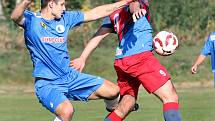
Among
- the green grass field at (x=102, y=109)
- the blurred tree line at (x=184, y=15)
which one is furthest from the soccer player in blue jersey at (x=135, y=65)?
the blurred tree line at (x=184, y=15)

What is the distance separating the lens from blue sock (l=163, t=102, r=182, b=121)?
9.22 metres

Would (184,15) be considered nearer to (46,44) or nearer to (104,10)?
(104,10)

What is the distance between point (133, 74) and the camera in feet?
31.6

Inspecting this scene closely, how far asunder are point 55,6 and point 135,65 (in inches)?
50.7

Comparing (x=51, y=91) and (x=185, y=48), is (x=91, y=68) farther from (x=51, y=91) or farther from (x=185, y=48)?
(x=51, y=91)

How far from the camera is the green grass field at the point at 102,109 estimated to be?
13.2 meters

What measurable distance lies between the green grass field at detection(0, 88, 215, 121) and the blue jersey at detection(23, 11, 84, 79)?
3552 millimetres

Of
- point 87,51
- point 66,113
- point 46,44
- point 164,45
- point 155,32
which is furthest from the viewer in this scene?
point 155,32

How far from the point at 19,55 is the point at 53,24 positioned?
1246cm

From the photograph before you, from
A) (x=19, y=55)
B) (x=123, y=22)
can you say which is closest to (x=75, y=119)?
(x=123, y=22)

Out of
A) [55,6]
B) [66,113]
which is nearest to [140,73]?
[66,113]

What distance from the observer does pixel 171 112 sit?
30.3 feet

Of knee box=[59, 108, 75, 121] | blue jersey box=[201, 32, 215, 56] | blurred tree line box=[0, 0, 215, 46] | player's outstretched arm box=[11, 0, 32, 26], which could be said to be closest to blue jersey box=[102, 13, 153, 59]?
knee box=[59, 108, 75, 121]

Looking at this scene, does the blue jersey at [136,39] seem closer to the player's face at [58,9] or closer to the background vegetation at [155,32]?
the player's face at [58,9]
